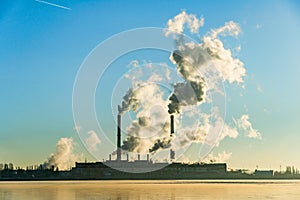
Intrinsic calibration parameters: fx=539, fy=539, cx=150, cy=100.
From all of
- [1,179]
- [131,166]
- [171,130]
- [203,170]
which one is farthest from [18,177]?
[171,130]

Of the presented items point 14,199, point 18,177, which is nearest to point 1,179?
point 18,177

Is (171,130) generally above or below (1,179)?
above

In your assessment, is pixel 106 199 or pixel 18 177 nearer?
pixel 106 199

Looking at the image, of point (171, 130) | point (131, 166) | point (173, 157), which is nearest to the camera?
point (171, 130)

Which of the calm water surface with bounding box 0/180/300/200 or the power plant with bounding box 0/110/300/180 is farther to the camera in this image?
the power plant with bounding box 0/110/300/180

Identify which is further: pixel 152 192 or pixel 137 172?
pixel 137 172

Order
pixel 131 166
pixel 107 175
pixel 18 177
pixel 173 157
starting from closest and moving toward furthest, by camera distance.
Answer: pixel 173 157 < pixel 131 166 < pixel 107 175 < pixel 18 177

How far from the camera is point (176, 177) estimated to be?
129750 mm

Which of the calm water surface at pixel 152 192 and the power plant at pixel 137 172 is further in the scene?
the power plant at pixel 137 172

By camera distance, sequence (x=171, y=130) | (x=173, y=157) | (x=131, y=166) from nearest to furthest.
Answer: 1. (x=171, y=130)
2. (x=173, y=157)
3. (x=131, y=166)

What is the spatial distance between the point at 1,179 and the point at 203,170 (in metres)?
50.5

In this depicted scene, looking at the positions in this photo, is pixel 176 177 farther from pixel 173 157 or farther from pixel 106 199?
pixel 106 199

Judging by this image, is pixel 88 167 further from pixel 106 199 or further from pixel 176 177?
pixel 106 199

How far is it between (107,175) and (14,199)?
101979 mm
